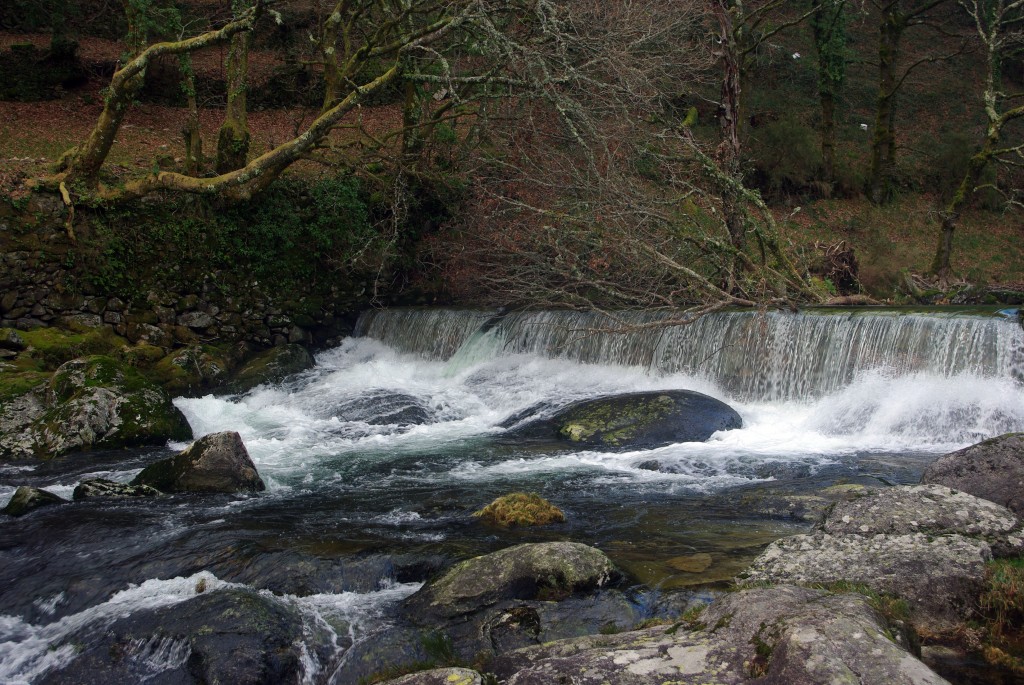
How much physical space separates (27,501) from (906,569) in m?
7.24

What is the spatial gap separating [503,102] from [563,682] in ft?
44.2

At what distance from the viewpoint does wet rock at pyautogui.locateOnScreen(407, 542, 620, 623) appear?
492 cm

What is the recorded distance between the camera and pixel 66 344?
12.7 metres

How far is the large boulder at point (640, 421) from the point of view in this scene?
9.79 metres

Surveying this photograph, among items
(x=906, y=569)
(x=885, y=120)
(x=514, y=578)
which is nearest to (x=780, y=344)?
(x=906, y=569)

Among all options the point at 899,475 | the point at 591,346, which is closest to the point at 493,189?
the point at 591,346

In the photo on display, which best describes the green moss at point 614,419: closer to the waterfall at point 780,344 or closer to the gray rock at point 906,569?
the waterfall at point 780,344

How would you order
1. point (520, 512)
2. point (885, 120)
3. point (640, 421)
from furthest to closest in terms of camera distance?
point (885, 120), point (640, 421), point (520, 512)

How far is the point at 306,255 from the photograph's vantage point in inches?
670

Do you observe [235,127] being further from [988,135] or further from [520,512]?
[988,135]

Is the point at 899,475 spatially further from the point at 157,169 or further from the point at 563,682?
the point at 157,169

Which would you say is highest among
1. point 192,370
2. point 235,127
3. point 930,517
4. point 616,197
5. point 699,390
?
point 235,127

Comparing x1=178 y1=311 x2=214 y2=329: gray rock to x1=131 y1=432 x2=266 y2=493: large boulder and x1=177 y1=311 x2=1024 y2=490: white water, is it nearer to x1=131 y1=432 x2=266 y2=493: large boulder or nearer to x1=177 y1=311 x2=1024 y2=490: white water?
x1=177 y1=311 x2=1024 y2=490: white water

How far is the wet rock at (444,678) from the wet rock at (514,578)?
1.33 meters
